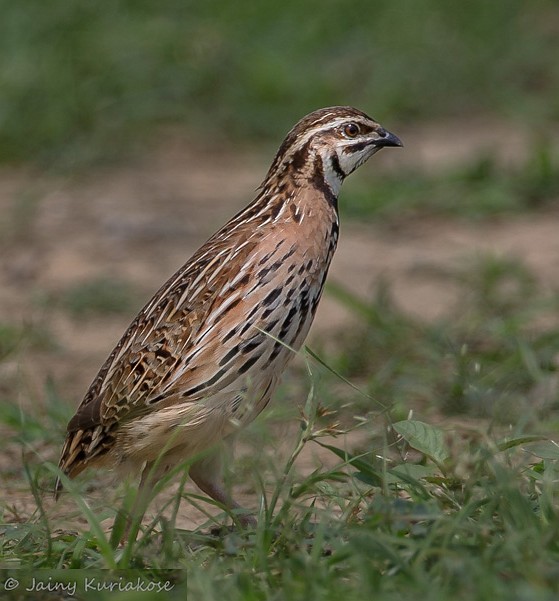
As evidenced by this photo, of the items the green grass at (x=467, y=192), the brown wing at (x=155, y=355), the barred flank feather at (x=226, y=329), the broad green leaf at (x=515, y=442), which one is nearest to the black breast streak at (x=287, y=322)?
the barred flank feather at (x=226, y=329)

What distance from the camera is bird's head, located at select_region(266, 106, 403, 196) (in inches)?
200

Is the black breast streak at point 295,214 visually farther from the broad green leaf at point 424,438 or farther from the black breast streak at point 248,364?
the broad green leaf at point 424,438

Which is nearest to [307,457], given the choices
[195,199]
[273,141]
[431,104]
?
[195,199]

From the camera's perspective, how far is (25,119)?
10172 mm

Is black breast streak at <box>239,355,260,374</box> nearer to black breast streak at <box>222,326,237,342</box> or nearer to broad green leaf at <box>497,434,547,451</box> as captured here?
black breast streak at <box>222,326,237,342</box>

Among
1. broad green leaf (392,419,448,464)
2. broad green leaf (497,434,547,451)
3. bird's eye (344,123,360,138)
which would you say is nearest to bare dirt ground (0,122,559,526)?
bird's eye (344,123,360,138)

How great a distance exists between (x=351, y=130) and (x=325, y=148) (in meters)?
0.15

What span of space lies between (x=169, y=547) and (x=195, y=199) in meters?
5.84

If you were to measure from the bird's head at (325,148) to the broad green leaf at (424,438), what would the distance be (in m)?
1.00

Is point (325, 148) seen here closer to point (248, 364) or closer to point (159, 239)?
point (248, 364)

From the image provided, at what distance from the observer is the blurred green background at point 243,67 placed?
10.3 meters

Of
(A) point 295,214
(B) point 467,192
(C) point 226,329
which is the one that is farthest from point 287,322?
(B) point 467,192

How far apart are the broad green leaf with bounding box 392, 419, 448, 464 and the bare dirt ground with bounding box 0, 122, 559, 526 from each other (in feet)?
7.86

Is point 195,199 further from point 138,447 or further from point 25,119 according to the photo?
point 138,447
